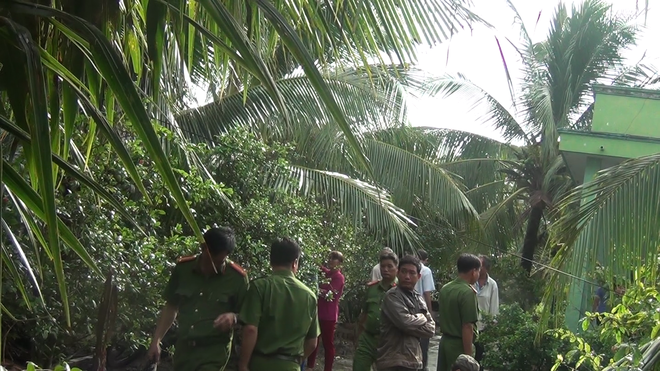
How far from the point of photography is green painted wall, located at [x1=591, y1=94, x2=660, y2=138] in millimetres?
11453

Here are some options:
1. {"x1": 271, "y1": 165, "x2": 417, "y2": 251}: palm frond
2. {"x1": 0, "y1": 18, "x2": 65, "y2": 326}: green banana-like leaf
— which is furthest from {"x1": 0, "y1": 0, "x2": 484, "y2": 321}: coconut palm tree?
{"x1": 271, "y1": 165, "x2": 417, "y2": 251}: palm frond

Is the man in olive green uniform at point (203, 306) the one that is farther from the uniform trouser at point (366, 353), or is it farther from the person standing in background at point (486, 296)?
the person standing in background at point (486, 296)

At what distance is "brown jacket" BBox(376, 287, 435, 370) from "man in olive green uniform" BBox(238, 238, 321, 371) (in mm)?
1278

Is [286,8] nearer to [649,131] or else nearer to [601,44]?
[649,131]

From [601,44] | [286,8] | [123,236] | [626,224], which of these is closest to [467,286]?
[626,224]

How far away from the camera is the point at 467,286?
7.17 metres

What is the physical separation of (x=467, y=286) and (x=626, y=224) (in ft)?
7.31

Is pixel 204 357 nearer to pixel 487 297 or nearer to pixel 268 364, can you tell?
pixel 268 364

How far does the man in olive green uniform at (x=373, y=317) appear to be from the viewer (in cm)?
719

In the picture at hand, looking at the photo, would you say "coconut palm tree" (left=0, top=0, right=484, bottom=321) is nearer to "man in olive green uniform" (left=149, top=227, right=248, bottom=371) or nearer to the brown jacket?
"man in olive green uniform" (left=149, top=227, right=248, bottom=371)

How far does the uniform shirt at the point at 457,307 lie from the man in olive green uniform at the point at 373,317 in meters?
0.45

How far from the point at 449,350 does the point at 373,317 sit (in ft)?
2.13

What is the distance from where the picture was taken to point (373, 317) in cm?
730

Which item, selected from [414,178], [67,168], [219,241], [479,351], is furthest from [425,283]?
[67,168]
